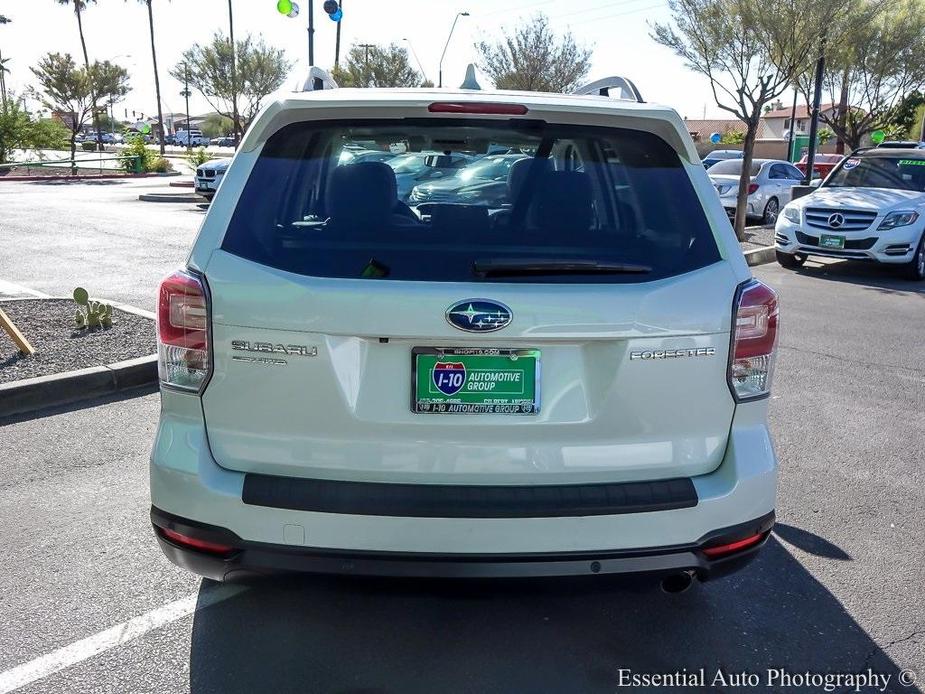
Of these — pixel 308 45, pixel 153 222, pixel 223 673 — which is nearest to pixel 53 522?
pixel 223 673

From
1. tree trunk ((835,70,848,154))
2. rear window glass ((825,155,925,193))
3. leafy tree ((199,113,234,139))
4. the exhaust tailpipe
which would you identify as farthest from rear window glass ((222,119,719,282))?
leafy tree ((199,113,234,139))

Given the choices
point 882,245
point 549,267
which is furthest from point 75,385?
point 882,245

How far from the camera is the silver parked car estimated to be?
60.7 feet

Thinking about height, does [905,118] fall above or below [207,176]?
above

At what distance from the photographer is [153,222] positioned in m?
17.7

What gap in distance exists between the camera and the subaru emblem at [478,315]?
2590mm

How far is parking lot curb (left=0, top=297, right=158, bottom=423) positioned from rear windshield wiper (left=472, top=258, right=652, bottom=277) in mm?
4203

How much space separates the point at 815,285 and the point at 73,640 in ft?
35.4

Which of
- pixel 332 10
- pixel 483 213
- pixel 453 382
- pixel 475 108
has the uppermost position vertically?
pixel 332 10

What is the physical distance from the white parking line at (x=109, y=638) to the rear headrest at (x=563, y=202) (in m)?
1.91

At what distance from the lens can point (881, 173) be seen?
13.5 m

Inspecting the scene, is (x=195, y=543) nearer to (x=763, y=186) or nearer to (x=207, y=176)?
(x=763, y=186)

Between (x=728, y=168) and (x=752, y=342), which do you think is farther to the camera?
(x=728, y=168)

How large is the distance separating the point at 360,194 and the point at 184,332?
2.37 feet
